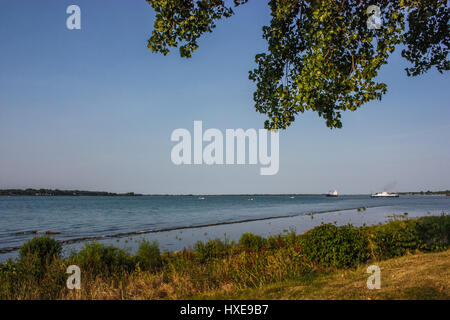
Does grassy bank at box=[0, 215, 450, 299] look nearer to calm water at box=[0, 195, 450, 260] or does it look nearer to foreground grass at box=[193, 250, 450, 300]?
foreground grass at box=[193, 250, 450, 300]

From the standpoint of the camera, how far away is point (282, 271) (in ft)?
27.8

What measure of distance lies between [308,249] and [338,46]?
6.10 m

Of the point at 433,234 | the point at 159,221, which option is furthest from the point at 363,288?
the point at 159,221

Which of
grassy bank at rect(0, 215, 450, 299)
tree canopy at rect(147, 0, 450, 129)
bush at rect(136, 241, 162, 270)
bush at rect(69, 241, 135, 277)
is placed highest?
tree canopy at rect(147, 0, 450, 129)

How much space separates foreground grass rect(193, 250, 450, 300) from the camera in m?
5.37

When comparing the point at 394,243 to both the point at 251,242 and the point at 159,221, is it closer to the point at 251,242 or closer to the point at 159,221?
the point at 251,242

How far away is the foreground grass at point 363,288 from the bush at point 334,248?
1.16m

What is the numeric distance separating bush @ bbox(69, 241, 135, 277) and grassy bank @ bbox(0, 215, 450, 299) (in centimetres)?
4

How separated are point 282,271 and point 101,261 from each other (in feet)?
22.5

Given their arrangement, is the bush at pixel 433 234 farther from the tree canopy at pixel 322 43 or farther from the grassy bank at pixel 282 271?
the tree canopy at pixel 322 43

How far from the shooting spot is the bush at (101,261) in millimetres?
10484

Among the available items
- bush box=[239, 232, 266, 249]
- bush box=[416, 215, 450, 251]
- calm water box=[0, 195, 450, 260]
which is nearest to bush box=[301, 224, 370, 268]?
bush box=[416, 215, 450, 251]
